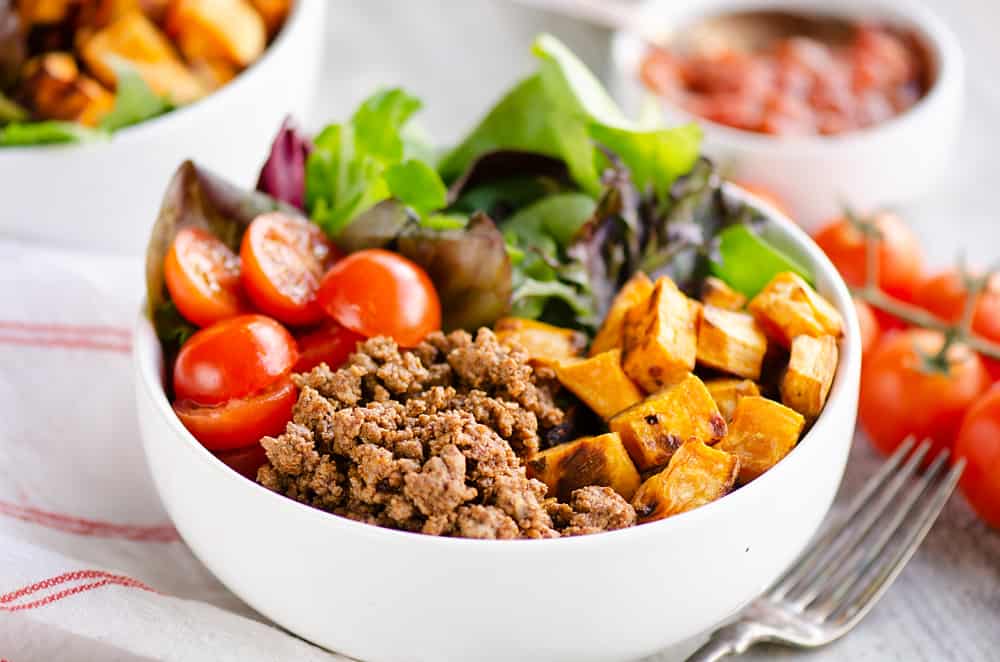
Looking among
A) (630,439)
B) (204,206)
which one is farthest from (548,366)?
(204,206)

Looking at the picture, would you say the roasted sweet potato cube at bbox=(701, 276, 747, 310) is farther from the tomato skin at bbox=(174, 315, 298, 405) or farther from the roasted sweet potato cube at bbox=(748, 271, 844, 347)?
the tomato skin at bbox=(174, 315, 298, 405)

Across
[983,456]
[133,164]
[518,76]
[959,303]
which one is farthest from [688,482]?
[518,76]

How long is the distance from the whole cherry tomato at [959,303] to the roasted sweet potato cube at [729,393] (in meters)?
1.01

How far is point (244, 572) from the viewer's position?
1.91 metres

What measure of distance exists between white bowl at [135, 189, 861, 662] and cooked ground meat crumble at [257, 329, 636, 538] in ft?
0.17

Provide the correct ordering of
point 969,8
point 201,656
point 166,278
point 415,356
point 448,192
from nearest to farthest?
point 201,656 < point 415,356 < point 166,278 < point 448,192 < point 969,8

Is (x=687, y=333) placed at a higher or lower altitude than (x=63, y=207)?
higher

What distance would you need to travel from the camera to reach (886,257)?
3.05m

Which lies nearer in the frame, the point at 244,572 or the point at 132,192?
the point at 244,572

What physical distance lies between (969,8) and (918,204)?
1255 mm

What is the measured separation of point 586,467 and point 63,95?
175 cm

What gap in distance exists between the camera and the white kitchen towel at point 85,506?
1929 mm

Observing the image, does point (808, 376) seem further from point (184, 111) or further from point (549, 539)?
point (184, 111)

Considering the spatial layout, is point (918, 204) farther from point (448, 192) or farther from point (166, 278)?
point (166, 278)
